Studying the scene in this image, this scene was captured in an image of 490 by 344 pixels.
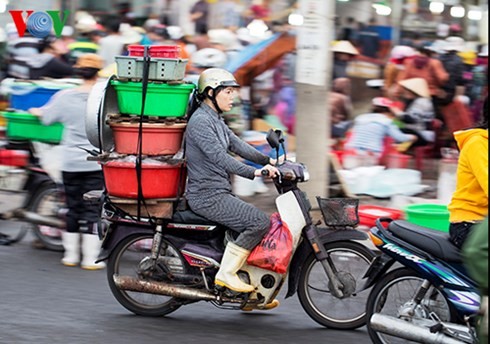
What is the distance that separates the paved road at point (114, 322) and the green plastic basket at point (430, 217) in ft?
5.28

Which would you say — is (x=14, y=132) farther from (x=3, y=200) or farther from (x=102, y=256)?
(x=102, y=256)

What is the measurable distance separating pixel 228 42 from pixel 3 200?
6.10m

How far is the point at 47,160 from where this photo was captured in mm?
9820

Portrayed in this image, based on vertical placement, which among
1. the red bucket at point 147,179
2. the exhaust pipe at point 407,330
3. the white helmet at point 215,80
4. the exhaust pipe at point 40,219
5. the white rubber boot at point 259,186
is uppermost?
the white helmet at point 215,80

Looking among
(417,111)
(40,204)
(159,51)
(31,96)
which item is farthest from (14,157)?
(417,111)

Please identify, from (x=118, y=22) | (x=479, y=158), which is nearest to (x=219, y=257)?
(x=479, y=158)

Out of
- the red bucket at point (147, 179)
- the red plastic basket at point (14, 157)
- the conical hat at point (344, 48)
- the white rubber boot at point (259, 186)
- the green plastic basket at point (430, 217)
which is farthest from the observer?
the conical hat at point (344, 48)

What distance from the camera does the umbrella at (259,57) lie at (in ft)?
45.6

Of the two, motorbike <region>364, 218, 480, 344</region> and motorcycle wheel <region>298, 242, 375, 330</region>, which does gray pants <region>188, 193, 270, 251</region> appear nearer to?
motorcycle wheel <region>298, 242, 375, 330</region>

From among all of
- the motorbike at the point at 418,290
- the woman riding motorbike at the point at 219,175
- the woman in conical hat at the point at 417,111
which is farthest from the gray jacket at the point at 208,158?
the woman in conical hat at the point at 417,111

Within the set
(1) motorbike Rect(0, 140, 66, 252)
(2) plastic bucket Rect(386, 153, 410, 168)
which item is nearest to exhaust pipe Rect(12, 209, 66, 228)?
(1) motorbike Rect(0, 140, 66, 252)

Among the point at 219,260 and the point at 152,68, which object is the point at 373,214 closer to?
the point at 219,260

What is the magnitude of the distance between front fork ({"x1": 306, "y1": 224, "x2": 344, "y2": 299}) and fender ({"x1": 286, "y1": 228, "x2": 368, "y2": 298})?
0.16 ft

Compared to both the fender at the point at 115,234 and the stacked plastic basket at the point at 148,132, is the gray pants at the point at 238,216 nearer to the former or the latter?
the stacked plastic basket at the point at 148,132
